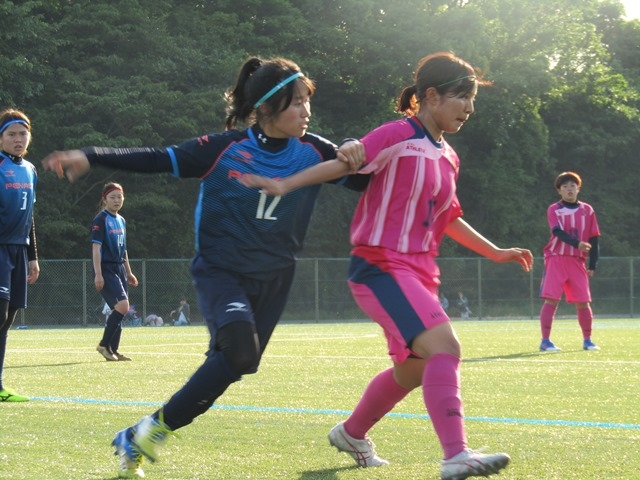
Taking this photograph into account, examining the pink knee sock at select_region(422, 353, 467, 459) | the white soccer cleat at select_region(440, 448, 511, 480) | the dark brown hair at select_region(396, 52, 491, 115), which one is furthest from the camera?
the dark brown hair at select_region(396, 52, 491, 115)

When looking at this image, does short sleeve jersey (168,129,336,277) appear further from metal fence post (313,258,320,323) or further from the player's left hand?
metal fence post (313,258,320,323)

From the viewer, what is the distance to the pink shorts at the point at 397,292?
15.9ft

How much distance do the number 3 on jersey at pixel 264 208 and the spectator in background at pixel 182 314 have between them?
27.0 metres

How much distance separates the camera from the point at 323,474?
5039mm

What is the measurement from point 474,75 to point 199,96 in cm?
3259

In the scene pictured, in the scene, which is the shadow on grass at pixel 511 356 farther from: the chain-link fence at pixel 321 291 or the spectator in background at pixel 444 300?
the spectator in background at pixel 444 300

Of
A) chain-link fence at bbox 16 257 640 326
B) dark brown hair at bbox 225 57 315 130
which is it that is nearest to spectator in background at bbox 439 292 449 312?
chain-link fence at bbox 16 257 640 326

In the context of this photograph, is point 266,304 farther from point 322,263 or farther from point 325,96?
point 325,96

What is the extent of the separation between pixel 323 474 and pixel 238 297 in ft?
2.73

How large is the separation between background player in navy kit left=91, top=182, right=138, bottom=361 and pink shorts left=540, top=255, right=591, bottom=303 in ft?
17.0

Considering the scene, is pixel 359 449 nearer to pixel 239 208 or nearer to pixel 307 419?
pixel 239 208

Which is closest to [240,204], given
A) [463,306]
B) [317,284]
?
[317,284]

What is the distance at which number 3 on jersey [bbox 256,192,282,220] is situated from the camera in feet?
16.9

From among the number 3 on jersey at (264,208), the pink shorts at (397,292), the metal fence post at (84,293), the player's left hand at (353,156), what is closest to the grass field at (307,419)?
the pink shorts at (397,292)
